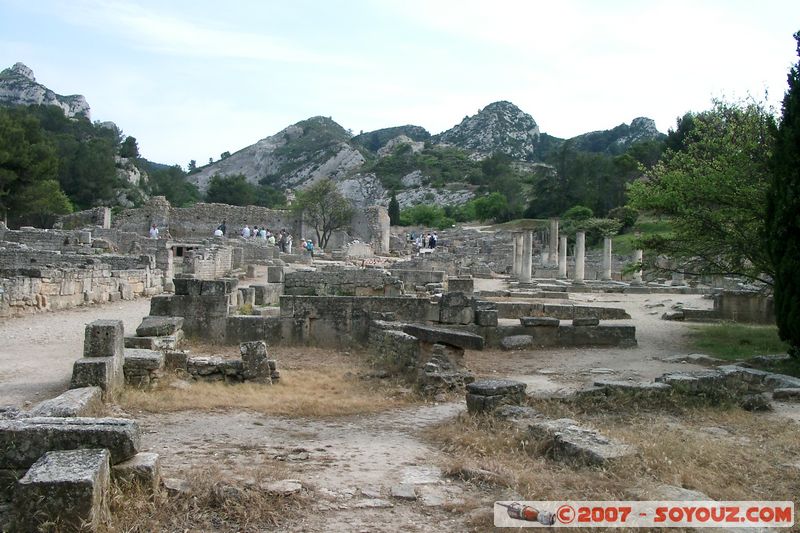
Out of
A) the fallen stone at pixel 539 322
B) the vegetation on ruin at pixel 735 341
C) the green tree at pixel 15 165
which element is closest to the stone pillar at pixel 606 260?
the vegetation on ruin at pixel 735 341

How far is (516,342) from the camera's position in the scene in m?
14.6

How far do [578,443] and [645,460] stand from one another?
60 centimetres

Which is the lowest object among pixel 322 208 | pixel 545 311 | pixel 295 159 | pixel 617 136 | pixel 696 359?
pixel 696 359

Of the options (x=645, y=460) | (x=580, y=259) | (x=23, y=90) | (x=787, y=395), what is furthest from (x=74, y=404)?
(x=23, y=90)

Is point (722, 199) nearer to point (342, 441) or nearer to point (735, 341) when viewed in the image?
point (735, 341)

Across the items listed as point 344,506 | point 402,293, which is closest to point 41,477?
point 344,506

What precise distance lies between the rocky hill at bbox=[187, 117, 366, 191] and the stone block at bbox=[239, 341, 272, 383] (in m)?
107

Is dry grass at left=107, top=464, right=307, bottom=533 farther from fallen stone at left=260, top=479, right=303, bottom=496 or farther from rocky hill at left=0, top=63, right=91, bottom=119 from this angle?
rocky hill at left=0, top=63, right=91, bottom=119

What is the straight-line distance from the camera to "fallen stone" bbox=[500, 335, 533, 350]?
14.5 m

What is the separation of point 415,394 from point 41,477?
6.23 m

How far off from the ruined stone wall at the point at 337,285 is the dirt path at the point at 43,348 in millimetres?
4223

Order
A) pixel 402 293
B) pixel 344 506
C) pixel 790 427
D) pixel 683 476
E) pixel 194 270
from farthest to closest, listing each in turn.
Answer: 1. pixel 194 270
2. pixel 402 293
3. pixel 790 427
4. pixel 683 476
5. pixel 344 506

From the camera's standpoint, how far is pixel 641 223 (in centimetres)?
5803

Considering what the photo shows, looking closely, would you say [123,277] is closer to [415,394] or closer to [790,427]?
[415,394]
